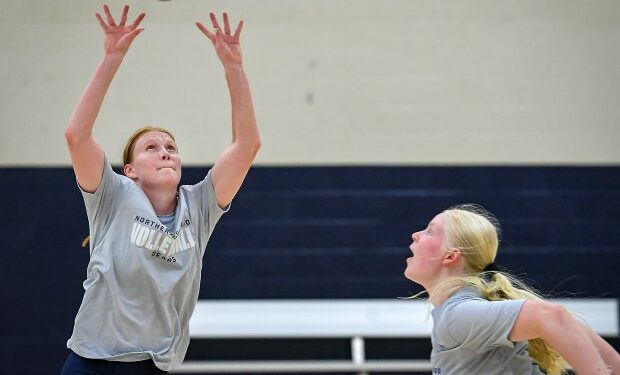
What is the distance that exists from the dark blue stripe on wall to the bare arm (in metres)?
3.70

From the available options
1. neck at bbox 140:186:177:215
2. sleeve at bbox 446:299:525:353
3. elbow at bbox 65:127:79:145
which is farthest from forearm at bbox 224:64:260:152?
sleeve at bbox 446:299:525:353

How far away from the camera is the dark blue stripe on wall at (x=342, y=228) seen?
6.08 meters

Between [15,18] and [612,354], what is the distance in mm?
5016

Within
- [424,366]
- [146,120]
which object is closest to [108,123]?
[146,120]

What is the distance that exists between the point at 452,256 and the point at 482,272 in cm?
11

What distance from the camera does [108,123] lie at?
20.0ft

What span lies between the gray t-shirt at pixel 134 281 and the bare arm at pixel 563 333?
44.1 inches

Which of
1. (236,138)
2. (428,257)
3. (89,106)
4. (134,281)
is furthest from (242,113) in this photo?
(428,257)

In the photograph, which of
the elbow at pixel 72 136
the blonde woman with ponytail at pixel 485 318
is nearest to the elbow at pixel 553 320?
the blonde woman with ponytail at pixel 485 318

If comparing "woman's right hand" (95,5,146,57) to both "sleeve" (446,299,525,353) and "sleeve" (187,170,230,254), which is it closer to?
"sleeve" (187,170,230,254)

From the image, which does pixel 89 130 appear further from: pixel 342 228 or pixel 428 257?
pixel 342 228

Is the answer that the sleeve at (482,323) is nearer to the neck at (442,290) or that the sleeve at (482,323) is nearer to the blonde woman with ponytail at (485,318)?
the blonde woman with ponytail at (485,318)

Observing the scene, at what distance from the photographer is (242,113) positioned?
305 cm

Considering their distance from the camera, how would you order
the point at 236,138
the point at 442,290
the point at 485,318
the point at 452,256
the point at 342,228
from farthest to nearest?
1. the point at 342,228
2. the point at 236,138
3. the point at 452,256
4. the point at 442,290
5. the point at 485,318
